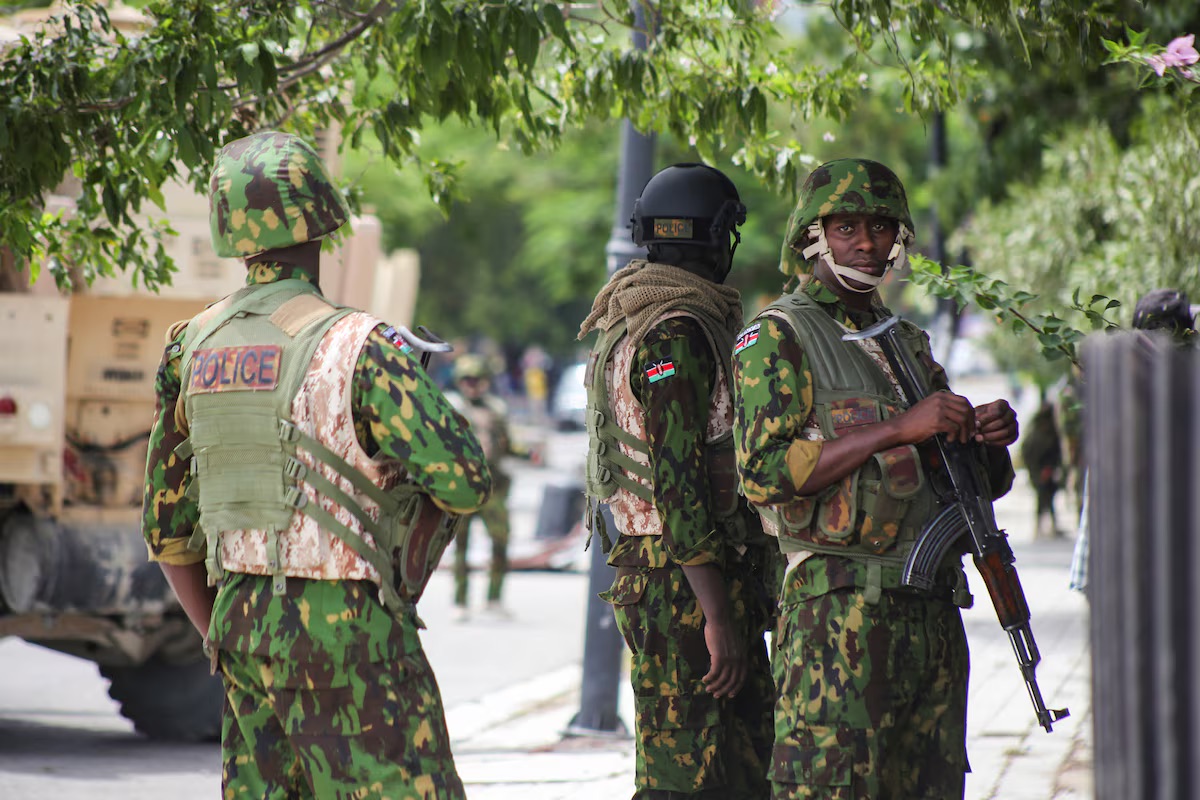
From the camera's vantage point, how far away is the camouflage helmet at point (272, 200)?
11.3ft

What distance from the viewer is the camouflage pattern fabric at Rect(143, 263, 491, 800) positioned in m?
3.26

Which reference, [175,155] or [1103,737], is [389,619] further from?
[175,155]

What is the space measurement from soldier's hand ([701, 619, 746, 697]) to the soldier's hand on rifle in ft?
2.67

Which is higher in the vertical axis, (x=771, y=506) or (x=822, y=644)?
(x=771, y=506)

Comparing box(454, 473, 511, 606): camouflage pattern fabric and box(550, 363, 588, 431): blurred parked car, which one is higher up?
box(550, 363, 588, 431): blurred parked car

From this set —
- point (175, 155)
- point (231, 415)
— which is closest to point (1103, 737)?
point (231, 415)

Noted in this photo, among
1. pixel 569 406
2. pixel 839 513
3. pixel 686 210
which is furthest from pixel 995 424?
pixel 569 406

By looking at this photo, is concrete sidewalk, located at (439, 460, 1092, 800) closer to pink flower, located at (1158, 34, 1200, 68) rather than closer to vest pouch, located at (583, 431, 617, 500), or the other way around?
vest pouch, located at (583, 431, 617, 500)

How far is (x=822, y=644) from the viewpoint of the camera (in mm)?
3713

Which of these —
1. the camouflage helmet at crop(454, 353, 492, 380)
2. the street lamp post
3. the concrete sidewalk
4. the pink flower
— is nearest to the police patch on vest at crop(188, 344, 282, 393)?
the pink flower

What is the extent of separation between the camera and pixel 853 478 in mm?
3717

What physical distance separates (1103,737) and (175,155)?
3.54 m

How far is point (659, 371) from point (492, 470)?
9492mm

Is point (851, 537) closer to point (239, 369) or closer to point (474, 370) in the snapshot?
point (239, 369)
